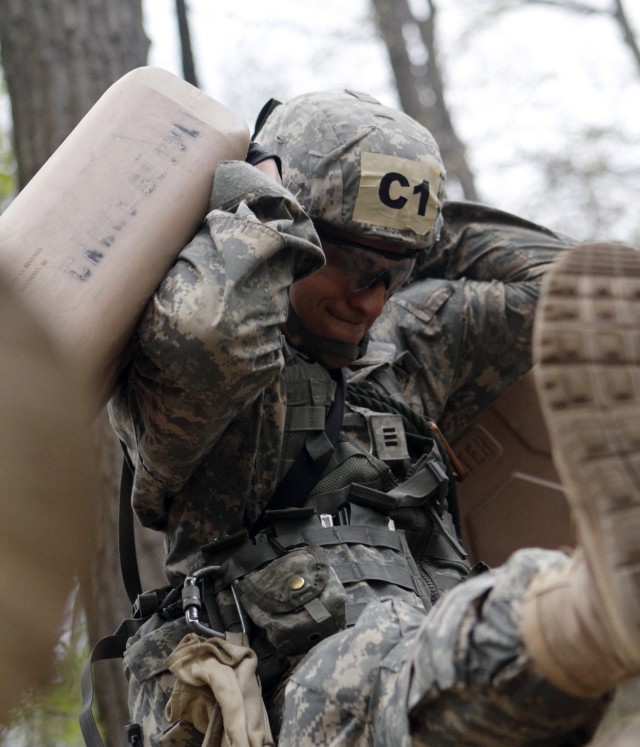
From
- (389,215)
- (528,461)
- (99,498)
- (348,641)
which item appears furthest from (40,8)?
(348,641)

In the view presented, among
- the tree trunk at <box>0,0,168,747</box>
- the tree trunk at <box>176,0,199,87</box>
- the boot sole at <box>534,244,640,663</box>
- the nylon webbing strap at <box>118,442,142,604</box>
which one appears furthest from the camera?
the tree trunk at <box>176,0,199,87</box>

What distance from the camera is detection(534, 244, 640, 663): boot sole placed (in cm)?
200

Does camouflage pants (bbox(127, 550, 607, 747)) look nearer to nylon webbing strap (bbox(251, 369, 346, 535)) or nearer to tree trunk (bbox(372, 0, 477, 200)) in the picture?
nylon webbing strap (bbox(251, 369, 346, 535))

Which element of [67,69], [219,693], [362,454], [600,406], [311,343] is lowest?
[219,693]

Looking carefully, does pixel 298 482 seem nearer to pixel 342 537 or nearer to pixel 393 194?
pixel 342 537

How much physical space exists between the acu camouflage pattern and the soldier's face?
0.26 metres

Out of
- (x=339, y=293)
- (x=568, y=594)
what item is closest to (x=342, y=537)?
(x=339, y=293)

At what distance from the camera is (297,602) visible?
3041mm

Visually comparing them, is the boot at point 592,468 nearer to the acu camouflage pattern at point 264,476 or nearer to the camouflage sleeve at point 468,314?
the acu camouflage pattern at point 264,476

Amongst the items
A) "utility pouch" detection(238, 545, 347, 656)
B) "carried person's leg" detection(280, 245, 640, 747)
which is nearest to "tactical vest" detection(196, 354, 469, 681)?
"utility pouch" detection(238, 545, 347, 656)

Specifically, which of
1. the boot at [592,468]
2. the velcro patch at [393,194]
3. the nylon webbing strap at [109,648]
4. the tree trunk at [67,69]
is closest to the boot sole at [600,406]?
the boot at [592,468]

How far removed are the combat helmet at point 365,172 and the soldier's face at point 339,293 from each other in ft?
0.23

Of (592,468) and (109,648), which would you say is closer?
(592,468)

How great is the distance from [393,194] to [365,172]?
103mm
